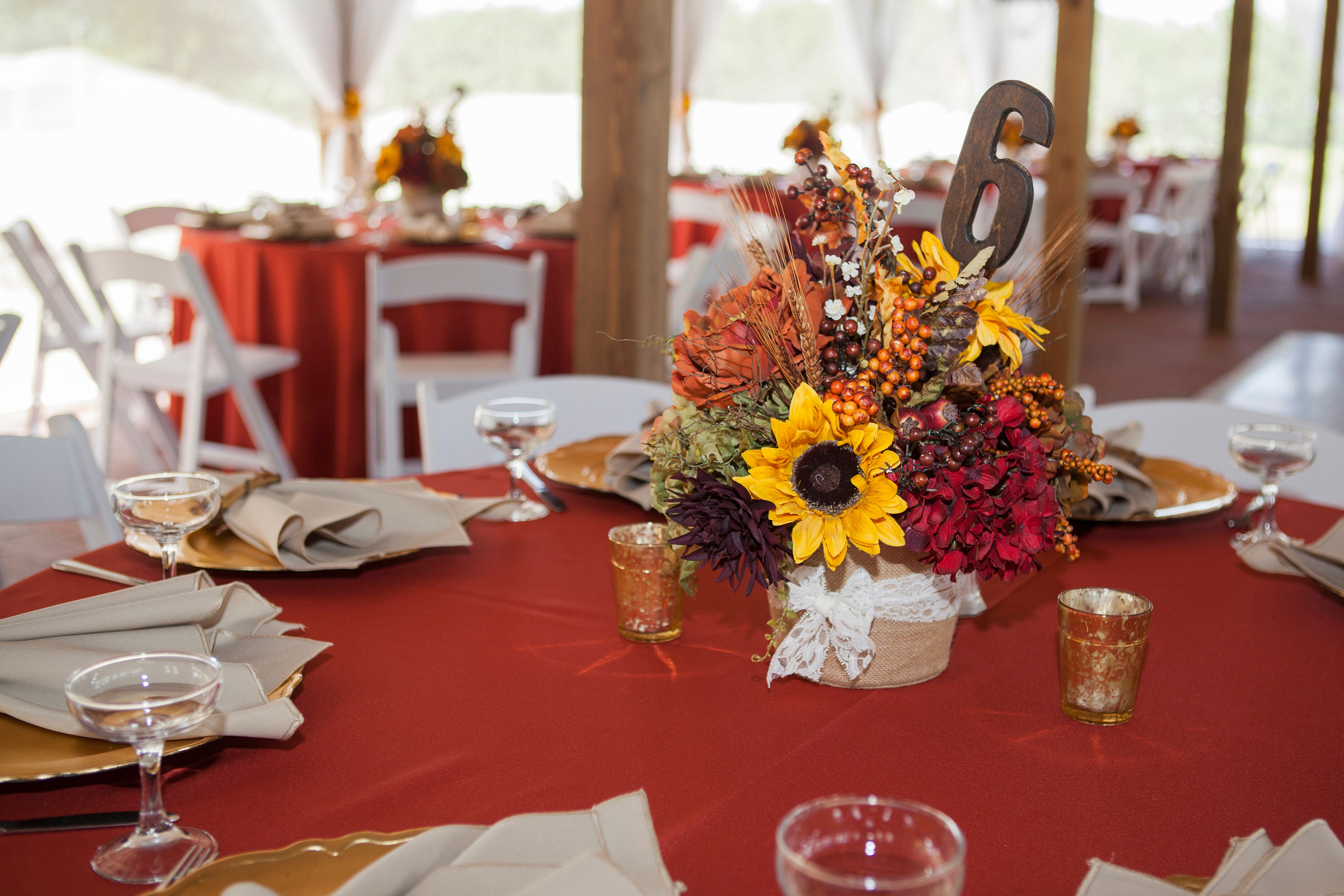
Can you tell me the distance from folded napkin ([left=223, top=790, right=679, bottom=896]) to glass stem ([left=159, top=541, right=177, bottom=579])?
49 cm

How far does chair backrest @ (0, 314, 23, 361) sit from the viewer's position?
1971mm

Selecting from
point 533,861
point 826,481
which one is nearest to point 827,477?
point 826,481

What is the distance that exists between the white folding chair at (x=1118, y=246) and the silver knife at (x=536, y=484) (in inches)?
232

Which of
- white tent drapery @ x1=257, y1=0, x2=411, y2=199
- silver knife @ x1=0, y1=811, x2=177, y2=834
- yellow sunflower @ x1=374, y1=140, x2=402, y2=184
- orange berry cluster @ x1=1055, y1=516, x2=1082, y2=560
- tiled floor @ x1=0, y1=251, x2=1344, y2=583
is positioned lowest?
tiled floor @ x1=0, y1=251, x2=1344, y2=583

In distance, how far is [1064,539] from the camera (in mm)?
890

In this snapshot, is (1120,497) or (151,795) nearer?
(151,795)

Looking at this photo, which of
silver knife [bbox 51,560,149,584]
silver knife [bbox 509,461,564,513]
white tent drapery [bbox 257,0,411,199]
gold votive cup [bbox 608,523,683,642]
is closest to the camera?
gold votive cup [bbox 608,523,683,642]

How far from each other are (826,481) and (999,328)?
18 centimetres

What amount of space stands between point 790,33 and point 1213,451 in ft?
28.6

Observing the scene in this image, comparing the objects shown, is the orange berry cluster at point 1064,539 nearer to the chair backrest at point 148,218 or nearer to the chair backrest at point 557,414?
the chair backrest at point 557,414

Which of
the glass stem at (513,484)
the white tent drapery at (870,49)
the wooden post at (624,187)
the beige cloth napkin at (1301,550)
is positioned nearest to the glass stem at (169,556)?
the glass stem at (513,484)

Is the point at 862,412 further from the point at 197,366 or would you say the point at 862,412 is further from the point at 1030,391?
the point at 197,366

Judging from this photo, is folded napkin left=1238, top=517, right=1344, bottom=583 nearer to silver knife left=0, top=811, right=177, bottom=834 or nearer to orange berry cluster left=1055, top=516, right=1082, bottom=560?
orange berry cluster left=1055, top=516, right=1082, bottom=560

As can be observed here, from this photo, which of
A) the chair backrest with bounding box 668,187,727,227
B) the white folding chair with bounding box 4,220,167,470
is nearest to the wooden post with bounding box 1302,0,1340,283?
the chair backrest with bounding box 668,187,727,227
